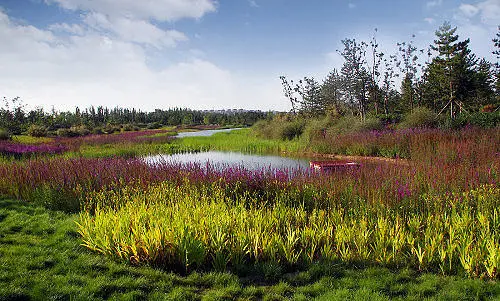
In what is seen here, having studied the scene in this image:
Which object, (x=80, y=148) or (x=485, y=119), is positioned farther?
(x=80, y=148)

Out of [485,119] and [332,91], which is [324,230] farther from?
[332,91]

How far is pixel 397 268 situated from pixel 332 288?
105 cm

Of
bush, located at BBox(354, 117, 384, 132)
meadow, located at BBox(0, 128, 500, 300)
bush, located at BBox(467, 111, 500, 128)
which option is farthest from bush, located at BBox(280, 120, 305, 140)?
meadow, located at BBox(0, 128, 500, 300)

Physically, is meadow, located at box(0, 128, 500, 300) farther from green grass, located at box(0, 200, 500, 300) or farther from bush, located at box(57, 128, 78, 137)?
bush, located at box(57, 128, 78, 137)

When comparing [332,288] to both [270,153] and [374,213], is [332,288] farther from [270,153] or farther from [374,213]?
[270,153]

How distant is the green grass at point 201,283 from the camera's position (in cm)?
347

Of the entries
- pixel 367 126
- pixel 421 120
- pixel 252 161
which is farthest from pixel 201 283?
pixel 421 120

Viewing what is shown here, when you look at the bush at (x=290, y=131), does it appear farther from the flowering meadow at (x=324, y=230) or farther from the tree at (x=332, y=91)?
the flowering meadow at (x=324, y=230)

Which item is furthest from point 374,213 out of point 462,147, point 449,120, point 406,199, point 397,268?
point 449,120

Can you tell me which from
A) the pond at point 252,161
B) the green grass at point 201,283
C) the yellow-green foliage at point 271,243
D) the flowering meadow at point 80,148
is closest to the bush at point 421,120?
the pond at point 252,161

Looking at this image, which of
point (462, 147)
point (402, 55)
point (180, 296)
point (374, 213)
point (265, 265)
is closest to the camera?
point (180, 296)

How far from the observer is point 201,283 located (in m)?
3.90

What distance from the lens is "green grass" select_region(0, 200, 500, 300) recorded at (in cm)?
347

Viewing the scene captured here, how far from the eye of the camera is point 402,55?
30.1 meters
